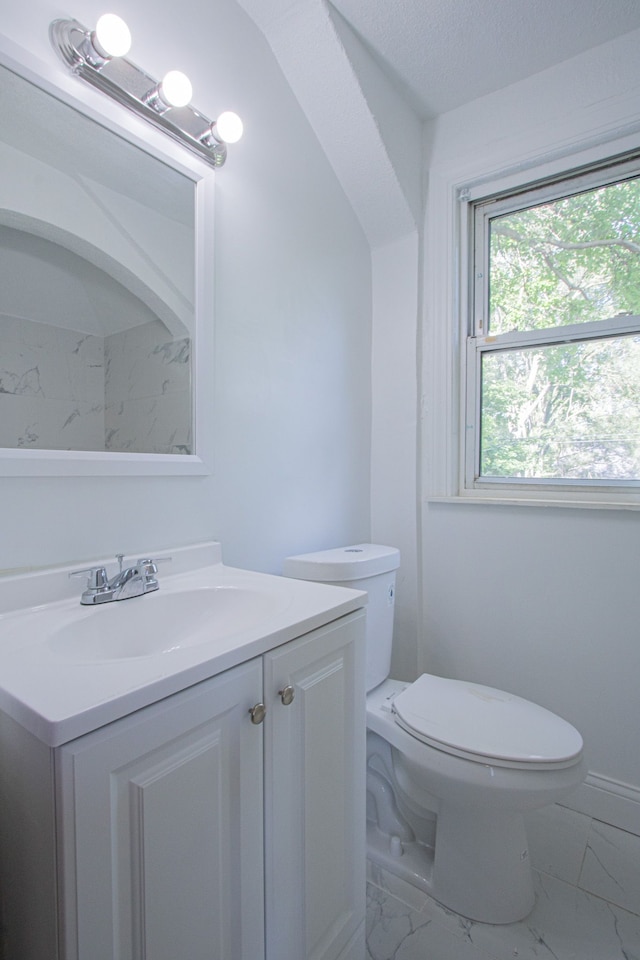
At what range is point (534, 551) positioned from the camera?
156 centimetres

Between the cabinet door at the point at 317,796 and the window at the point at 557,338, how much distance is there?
3.36 ft

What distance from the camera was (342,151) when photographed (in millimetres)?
1591

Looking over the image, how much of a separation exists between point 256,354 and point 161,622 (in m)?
0.77

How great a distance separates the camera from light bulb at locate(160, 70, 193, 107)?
102cm

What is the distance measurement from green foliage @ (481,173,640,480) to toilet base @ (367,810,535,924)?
41.4 inches

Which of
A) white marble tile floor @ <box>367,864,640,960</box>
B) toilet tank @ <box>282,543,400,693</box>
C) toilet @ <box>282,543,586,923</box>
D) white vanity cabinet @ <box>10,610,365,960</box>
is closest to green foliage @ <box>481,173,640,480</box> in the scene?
toilet tank @ <box>282,543,400,693</box>

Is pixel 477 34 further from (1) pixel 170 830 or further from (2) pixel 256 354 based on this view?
(1) pixel 170 830

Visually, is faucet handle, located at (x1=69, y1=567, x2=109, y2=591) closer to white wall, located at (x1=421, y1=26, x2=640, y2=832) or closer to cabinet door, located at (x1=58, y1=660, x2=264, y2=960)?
cabinet door, located at (x1=58, y1=660, x2=264, y2=960)

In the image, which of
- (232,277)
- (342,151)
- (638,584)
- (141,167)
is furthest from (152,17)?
(638,584)

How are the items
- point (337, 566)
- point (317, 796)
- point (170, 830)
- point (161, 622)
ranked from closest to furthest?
point (170, 830) → point (317, 796) → point (161, 622) → point (337, 566)

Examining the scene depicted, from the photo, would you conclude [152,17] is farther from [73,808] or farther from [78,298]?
[73,808]

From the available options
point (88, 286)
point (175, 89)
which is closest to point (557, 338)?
point (175, 89)

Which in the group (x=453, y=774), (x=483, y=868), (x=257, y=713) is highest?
(x=257, y=713)

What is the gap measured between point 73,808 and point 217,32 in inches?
66.4
